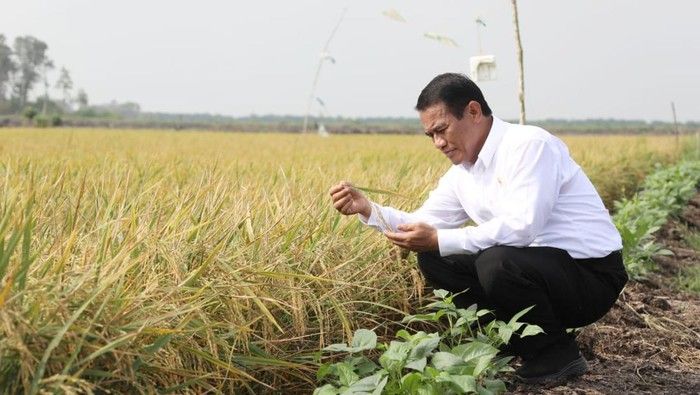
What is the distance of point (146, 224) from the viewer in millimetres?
2697

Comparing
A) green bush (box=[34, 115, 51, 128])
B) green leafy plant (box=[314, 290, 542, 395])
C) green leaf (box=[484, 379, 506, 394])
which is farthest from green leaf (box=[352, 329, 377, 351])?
green bush (box=[34, 115, 51, 128])

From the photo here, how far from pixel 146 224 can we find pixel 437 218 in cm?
121

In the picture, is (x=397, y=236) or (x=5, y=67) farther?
(x=5, y=67)

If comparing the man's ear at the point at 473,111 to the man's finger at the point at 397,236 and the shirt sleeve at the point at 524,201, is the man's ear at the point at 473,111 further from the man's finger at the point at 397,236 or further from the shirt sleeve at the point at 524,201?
the man's finger at the point at 397,236

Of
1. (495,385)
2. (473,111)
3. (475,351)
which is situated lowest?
(495,385)

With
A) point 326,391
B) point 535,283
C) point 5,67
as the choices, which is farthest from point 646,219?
point 5,67

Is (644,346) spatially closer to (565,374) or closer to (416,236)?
(565,374)

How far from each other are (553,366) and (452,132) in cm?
85

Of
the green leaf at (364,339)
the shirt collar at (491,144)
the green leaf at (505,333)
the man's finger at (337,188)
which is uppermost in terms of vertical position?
the shirt collar at (491,144)

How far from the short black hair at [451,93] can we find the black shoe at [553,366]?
849mm

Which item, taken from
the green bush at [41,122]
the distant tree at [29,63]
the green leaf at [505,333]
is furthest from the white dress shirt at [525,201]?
the distant tree at [29,63]

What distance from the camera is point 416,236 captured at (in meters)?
3.05

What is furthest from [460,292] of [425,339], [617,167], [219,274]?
[617,167]

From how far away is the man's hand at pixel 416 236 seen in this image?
120 inches
